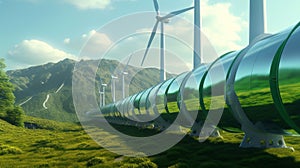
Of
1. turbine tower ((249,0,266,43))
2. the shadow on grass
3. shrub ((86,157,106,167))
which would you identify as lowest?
shrub ((86,157,106,167))

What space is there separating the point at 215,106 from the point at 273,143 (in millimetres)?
3334

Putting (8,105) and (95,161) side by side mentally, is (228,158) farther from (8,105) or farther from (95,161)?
(8,105)

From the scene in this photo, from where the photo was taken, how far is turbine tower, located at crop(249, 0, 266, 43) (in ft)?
64.3

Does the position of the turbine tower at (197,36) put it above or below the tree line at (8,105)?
above

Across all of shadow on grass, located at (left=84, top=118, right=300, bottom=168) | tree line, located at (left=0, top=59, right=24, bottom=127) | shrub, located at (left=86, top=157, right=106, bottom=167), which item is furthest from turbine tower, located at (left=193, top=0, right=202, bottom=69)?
tree line, located at (left=0, top=59, right=24, bottom=127)

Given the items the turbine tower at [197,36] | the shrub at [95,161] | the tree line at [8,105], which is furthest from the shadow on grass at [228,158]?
the tree line at [8,105]

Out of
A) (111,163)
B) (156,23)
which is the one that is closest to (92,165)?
(111,163)

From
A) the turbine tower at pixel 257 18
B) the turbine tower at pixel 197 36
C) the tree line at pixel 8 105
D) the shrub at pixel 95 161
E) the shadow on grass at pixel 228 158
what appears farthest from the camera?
the tree line at pixel 8 105

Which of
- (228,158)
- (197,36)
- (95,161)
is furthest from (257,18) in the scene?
(197,36)

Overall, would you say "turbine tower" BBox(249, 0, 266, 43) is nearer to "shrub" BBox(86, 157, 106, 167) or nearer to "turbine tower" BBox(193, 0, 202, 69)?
"shrub" BBox(86, 157, 106, 167)

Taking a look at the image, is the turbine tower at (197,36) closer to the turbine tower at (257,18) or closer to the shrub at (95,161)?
the turbine tower at (257,18)

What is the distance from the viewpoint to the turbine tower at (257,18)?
19594 mm

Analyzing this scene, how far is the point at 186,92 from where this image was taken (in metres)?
21.9

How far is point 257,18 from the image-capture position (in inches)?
784
